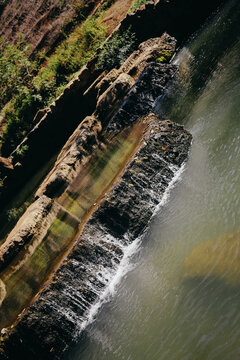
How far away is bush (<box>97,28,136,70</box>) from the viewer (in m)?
12.8

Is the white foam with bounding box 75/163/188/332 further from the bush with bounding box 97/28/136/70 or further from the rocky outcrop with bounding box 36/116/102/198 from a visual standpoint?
the bush with bounding box 97/28/136/70

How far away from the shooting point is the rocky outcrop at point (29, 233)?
7809mm

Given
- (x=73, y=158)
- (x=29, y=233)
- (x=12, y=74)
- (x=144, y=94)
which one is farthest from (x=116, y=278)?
(x=12, y=74)

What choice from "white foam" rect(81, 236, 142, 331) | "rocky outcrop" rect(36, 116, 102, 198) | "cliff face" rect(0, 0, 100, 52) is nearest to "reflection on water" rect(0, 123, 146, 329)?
"rocky outcrop" rect(36, 116, 102, 198)

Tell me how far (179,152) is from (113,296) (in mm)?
4300

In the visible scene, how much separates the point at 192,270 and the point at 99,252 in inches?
106

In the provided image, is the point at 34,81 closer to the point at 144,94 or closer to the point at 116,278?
the point at 144,94

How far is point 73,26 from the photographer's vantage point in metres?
19.9

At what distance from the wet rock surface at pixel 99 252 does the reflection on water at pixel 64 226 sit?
1.42 ft

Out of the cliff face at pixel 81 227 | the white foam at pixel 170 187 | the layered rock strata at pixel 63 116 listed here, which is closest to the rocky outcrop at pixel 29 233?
the cliff face at pixel 81 227

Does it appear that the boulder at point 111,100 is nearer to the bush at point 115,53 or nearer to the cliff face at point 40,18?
the bush at point 115,53

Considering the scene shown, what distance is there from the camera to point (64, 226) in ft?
26.6

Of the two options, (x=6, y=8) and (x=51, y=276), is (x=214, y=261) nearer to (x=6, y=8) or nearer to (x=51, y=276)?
(x=51, y=276)

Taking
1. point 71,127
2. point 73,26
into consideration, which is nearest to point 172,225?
point 71,127
